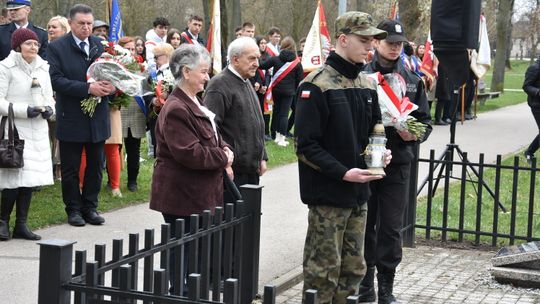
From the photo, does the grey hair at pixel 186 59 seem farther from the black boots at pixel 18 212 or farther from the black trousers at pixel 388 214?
the black boots at pixel 18 212

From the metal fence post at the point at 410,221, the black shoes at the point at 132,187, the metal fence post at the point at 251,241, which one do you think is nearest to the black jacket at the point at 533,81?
the metal fence post at the point at 410,221

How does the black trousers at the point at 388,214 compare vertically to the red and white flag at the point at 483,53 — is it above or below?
below

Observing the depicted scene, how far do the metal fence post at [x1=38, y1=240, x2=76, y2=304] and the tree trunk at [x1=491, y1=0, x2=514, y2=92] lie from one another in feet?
100

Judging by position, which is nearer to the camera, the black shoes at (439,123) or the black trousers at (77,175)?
the black trousers at (77,175)

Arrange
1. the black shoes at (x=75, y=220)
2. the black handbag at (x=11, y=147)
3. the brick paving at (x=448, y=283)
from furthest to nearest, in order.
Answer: the black shoes at (x=75, y=220) < the black handbag at (x=11, y=147) < the brick paving at (x=448, y=283)

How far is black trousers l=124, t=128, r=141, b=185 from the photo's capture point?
1133cm

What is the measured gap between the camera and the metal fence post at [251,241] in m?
5.15

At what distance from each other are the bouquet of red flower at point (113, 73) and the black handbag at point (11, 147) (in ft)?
2.98

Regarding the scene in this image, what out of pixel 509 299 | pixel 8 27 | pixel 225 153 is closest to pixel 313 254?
pixel 225 153

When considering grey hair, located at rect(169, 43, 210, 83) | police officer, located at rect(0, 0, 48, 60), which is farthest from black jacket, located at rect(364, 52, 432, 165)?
police officer, located at rect(0, 0, 48, 60)

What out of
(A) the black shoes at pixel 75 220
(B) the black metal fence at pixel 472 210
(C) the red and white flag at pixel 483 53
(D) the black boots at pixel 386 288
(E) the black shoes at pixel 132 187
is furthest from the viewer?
(C) the red and white flag at pixel 483 53

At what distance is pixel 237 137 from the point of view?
681 cm

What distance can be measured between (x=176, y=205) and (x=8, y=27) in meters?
5.24

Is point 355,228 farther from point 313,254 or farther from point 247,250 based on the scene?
point 247,250
